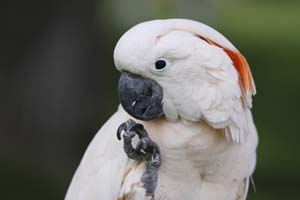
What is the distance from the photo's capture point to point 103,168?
8.01ft

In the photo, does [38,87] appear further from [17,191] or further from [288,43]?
[288,43]

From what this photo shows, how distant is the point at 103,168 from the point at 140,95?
1.26 ft

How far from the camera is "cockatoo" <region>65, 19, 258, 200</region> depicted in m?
2.13

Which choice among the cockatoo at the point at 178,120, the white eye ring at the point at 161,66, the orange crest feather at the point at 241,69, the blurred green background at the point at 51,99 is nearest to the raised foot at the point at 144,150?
the cockatoo at the point at 178,120

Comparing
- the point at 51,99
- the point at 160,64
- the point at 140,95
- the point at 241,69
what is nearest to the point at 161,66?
the point at 160,64

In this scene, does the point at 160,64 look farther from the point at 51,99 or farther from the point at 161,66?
the point at 51,99

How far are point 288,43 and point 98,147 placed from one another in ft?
22.7

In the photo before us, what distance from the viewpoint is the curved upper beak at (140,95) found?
2162 millimetres

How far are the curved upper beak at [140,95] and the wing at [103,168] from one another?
25 cm

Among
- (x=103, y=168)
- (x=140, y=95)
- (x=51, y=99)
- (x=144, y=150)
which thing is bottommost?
(x=51, y=99)

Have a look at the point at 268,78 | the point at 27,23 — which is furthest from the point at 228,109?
the point at 268,78

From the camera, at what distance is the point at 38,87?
4.85 m

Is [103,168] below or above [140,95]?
below

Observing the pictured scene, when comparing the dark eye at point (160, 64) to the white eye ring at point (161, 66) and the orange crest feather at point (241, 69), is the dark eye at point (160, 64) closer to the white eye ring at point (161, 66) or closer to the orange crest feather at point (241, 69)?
the white eye ring at point (161, 66)
